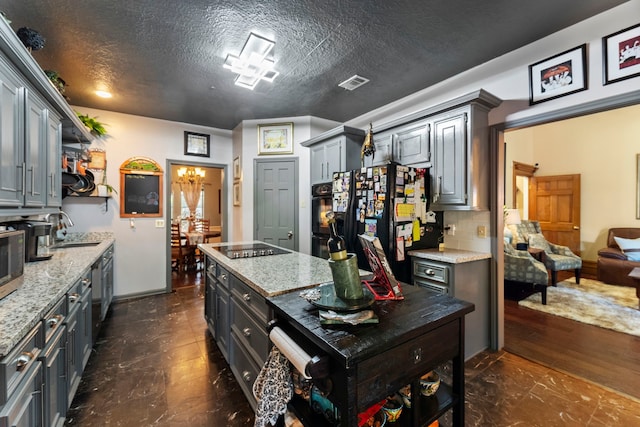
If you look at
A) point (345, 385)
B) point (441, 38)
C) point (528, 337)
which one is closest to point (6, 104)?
point (345, 385)

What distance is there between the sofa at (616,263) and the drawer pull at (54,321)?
22.6 ft

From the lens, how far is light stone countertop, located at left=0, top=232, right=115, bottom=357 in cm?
102

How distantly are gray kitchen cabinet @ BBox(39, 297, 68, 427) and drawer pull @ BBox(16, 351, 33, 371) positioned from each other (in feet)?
0.62

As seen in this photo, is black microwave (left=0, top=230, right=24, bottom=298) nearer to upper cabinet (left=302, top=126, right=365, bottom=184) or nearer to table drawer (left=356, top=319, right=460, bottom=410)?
table drawer (left=356, top=319, right=460, bottom=410)

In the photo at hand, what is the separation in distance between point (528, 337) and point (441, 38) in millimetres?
3010

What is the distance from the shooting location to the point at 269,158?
4.32 meters

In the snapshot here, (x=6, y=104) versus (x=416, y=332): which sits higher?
(x=6, y=104)

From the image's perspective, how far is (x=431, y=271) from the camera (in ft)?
8.05

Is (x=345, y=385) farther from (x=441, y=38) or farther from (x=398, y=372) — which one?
(x=441, y=38)

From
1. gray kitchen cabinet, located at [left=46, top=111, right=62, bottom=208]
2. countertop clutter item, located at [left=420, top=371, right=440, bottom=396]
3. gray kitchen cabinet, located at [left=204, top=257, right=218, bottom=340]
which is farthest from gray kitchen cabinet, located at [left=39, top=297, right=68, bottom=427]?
countertop clutter item, located at [left=420, top=371, right=440, bottom=396]

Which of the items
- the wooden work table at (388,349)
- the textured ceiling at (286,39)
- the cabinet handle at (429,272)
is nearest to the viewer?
the wooden work table at (388,349)

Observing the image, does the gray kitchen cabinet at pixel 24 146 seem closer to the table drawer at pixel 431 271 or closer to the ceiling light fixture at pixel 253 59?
the ceiling light fixture at pixel 253 59

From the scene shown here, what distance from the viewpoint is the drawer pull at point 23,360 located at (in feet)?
3.36

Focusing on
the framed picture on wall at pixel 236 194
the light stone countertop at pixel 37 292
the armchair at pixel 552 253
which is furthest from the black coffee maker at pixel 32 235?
the armchair at pixel 552 253
